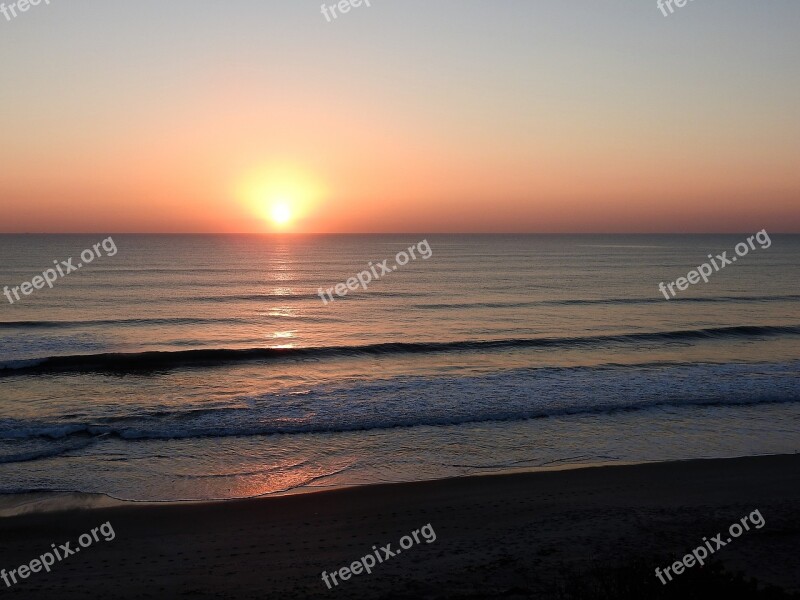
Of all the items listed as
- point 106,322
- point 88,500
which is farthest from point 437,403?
point 106,322

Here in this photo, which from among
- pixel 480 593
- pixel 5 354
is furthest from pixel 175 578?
pixel 5 354

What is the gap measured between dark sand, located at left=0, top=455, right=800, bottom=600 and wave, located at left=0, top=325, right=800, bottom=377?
48.8ft

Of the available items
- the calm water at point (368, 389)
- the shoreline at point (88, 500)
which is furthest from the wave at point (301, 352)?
the shoreline at point (88, 500)

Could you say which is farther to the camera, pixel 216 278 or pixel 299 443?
pixel 216 278

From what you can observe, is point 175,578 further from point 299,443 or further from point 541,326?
point 541,326

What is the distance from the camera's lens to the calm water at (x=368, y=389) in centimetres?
1441

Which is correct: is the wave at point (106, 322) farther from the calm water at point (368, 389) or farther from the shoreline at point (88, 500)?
the shoreline at point (88, 500)

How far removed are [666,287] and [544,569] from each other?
5204cm

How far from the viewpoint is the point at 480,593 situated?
27.8ft

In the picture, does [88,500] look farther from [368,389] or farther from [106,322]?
[106,322]

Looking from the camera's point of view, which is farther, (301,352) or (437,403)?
(301,352)

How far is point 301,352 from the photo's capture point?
28031 millimetres

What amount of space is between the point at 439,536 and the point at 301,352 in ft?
60.0

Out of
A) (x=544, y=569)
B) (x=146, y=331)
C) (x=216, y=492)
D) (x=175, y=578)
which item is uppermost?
(x=146, y=331)
